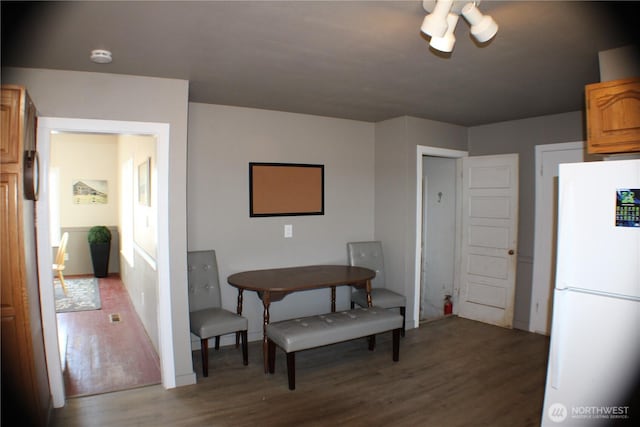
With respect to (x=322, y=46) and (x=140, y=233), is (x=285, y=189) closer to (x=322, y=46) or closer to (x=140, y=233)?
(x=140, y=233)

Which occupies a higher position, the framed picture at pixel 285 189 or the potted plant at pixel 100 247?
the framed picture at pixel 285 189

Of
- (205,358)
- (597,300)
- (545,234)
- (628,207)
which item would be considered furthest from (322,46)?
(545,234)

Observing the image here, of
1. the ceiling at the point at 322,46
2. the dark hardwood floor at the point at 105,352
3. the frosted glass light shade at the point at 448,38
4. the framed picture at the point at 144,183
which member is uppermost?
the ceiling at the point at 322,46

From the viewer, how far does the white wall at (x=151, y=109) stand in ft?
9.52

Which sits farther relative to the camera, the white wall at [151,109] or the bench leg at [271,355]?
the bench leg at [271,355]

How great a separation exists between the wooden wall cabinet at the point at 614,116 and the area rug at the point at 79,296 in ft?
19.1

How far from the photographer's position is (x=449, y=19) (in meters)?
2.00

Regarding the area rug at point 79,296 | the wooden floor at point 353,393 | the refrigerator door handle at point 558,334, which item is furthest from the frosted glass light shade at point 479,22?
the area rug at point 79,296

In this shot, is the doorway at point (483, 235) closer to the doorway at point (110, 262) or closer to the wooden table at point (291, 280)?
the wooden table at point (291, 280)

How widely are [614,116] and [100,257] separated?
770 cm

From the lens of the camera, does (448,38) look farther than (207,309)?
No

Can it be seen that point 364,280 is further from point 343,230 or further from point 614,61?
point 614,61

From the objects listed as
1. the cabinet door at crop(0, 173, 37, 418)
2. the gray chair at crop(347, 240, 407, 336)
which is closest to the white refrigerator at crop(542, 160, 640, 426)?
the gray chair at crop(347, 240, 407, 336)

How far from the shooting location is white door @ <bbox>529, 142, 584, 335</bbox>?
14.8 feet
